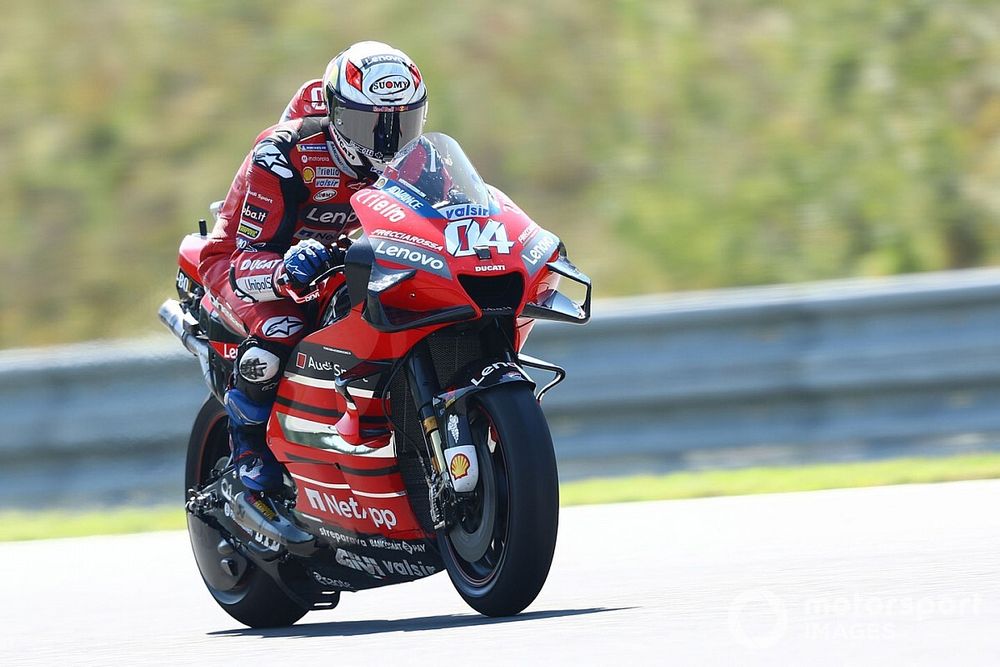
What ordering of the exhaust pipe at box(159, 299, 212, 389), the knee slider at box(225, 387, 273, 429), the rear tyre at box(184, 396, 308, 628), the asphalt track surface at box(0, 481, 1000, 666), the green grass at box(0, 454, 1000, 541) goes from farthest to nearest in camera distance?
1. the green grass at box(0, 454, 1000, 541)
2. the exhaust pipe at box(159, 299, 212, 389)
3. the rear tyre at box(184, 396, 308, 628)
4. the knee slider at box(225, 387, 273, 429)
5. the asphalt track surface at box(0, 481, 1000, 666)

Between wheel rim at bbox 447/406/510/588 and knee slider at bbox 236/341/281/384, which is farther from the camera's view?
knee slider at bbox 236/341/281/384

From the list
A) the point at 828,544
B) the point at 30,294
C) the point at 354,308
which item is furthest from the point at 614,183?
the point at 354,308

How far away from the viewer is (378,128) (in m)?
5.55

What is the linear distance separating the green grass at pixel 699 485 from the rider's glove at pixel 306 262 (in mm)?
3487

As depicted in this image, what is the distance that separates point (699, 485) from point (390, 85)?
12.0 ft

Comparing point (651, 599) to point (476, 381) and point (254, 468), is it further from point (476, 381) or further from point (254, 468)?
point (254, 468)

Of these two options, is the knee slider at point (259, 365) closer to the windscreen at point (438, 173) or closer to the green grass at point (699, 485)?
the windscreen at point (438, 173)

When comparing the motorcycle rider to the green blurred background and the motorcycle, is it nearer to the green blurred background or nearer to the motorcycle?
the motorcycle

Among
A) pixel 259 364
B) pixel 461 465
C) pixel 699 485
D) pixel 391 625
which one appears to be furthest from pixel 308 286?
pixel 699 485

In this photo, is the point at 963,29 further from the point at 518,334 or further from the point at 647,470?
the point at 518,334

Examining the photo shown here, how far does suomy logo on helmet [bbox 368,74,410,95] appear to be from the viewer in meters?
5.49

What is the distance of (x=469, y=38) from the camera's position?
1455 cm

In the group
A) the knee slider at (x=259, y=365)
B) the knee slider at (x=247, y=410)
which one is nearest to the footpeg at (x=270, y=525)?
the knee slider at (x=247, y=410)

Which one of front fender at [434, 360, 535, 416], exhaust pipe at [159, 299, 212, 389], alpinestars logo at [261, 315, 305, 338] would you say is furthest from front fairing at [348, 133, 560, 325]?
exhaust pipe at [159, 299, 212, 389]
